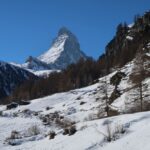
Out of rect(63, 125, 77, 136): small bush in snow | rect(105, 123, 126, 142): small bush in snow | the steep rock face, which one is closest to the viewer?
rect(105, 123, 126, 142): small bush in snow

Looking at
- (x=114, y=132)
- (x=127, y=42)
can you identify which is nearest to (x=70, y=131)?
(x=114, y=132)

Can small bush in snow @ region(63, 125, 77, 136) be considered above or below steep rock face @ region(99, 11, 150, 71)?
below

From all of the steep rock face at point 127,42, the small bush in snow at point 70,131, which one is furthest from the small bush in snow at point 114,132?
the steep rock face at point 127,42

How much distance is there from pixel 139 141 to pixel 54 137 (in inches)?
405

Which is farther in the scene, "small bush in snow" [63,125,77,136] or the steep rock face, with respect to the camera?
the steep rock face

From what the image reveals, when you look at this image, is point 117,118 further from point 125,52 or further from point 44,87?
point 44,87

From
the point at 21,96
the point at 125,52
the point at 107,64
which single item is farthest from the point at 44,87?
the point at 125,52

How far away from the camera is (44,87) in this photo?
167 m

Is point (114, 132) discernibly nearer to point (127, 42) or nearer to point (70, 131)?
point (70, 131)

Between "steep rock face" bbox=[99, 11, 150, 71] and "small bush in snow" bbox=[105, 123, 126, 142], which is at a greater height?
"steep rock face" bbox=[99, 11, 150, 71]

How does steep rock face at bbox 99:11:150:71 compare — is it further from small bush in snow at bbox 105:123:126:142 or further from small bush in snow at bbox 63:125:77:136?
small bush in snow at bbox 105:123:126:142

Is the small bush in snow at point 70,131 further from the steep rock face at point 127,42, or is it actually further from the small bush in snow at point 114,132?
the steep rock face at point 127,42

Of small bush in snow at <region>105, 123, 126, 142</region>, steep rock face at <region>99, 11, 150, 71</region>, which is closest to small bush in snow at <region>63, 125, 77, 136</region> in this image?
small bush in snow at <region>105, 123, 126, 142</region>

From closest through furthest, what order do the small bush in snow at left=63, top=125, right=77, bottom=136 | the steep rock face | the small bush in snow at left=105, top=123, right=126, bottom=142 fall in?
the small bush in snow at left=105, top=123, right=126, bottom=142 → the small bush in snow at left=63, top=125, right=77, bottom=136 → the steep rock face
